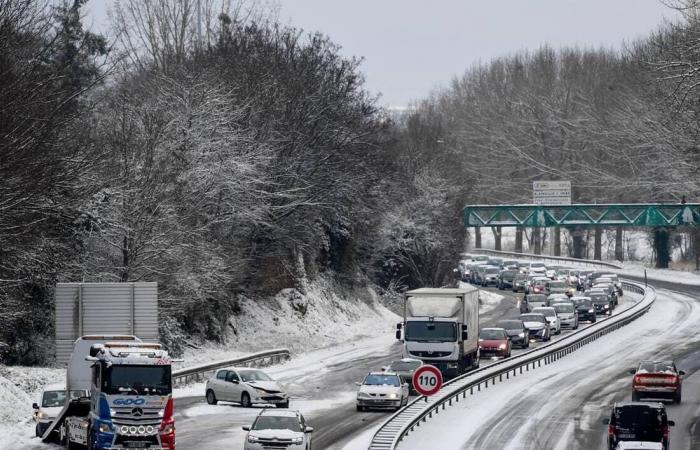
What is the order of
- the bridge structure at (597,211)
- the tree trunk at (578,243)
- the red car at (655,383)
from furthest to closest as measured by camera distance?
the tree trunk at (578,243) → the bridge structure at (597,211) → the red car at (655,383)

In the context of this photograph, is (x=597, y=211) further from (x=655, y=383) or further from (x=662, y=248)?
(x=655, y=383)

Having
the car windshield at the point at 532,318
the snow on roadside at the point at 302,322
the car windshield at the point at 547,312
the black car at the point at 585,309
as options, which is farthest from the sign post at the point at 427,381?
the black car at the point at 585,309

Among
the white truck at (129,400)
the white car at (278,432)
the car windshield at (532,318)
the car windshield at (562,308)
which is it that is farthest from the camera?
the car windshield at (562,308)

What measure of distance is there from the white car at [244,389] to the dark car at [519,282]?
6433 cm

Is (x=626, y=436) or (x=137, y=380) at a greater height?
(x=137, y=380)

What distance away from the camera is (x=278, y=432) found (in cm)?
3266

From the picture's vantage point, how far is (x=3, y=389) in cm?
4038

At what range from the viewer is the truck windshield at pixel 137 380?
104 ft

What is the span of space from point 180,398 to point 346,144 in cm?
3255

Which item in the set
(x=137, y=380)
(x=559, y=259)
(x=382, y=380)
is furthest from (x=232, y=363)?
(x=559, y=259)

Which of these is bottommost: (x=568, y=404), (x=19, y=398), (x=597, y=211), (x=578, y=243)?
(x=568, y=404)

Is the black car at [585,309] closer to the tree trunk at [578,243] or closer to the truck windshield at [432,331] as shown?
the truck windshield at [432,331]

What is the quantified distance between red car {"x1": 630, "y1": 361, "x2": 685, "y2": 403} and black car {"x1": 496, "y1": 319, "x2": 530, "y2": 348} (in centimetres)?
1932

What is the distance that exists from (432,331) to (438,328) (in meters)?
0.27
